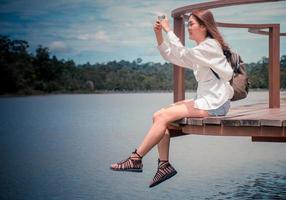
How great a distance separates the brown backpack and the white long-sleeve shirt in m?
0.11

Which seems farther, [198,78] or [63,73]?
[63,73]

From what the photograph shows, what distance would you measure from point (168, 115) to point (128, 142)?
22321 millimetres

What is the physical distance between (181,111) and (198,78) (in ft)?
0.77

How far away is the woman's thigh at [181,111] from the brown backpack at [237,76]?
9.9 inches

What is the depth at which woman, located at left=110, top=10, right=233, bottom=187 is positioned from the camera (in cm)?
352

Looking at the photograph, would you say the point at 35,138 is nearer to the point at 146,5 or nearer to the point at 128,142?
the point at 128,142

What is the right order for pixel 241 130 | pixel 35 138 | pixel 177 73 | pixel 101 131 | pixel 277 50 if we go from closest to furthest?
pixel 241 130
pixel 177 73
pixel 277 50
pixel 35 138
pixel 101 131

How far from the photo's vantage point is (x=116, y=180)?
65.7 ft

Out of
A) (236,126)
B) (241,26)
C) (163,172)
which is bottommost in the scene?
(163,172)

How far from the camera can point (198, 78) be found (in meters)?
3.66

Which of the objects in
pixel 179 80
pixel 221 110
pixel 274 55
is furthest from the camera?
pixel 274 55

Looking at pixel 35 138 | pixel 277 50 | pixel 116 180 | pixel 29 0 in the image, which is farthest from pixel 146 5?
pixel 277 50

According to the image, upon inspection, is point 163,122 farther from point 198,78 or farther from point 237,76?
point 237,76

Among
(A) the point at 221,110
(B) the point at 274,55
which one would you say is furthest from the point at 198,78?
(B) the point at 274,55
